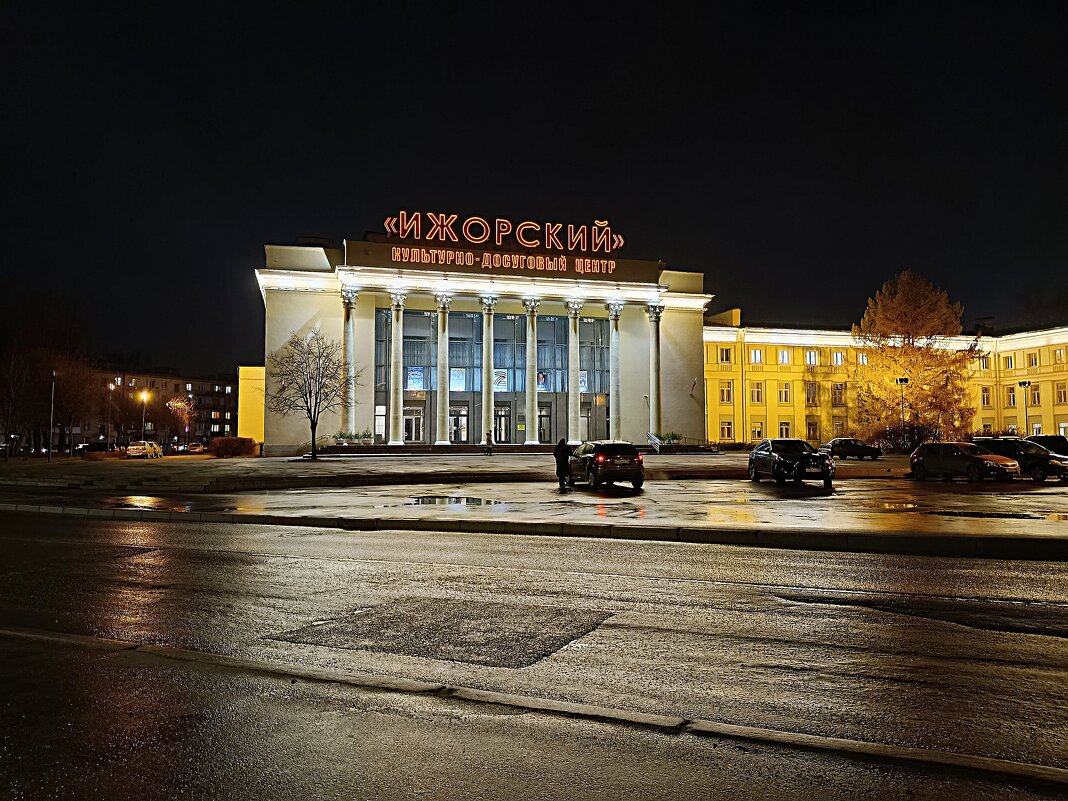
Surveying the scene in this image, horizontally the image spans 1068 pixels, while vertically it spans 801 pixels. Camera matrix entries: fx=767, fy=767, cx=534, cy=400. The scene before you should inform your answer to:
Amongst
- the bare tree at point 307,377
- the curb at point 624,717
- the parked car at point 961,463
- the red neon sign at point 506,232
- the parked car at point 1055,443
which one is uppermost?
the red neon sign at point 506,232

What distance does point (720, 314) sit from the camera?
76500 millimetres

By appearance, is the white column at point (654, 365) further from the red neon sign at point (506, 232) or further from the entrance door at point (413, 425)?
the entrance door at point (413, 425)

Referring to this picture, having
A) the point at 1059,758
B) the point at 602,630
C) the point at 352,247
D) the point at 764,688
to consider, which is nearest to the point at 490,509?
the point at 602,630

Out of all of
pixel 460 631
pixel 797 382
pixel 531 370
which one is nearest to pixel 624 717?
pixel 460 631

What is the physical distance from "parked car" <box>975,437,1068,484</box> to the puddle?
21.6 m

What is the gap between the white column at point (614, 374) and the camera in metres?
62.4

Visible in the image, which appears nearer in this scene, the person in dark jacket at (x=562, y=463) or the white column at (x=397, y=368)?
the person in dark jacket at (x=562, y=463)

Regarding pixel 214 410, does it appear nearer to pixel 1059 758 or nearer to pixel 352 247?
pixel 352 247

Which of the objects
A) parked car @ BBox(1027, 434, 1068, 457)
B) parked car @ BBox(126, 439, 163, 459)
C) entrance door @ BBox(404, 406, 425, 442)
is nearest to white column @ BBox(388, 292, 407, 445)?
entrance door @ BBox(404, 406, 425, 442)

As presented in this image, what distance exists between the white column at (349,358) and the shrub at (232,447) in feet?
23.6

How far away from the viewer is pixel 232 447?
2202 inches

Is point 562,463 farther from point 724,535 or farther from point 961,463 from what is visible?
point 961,463

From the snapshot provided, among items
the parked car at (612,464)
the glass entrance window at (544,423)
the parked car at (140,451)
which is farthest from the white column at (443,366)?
the parked car at (612,464)

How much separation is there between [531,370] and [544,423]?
23.6 feet
